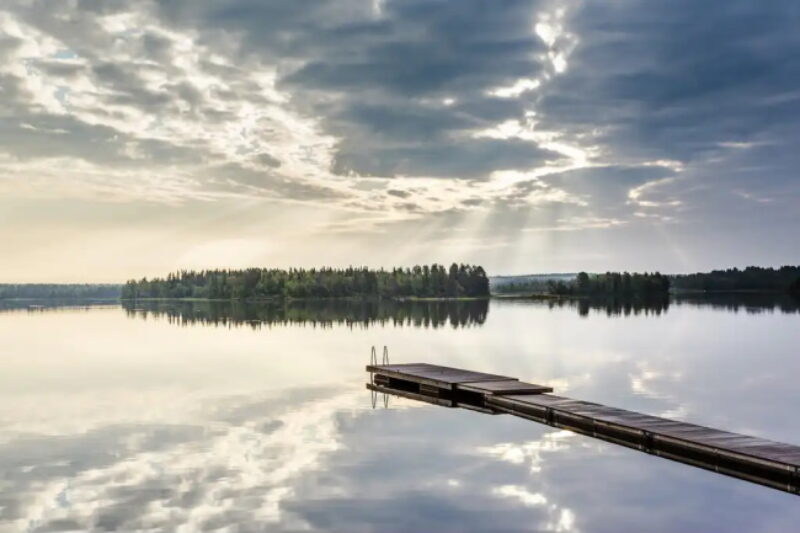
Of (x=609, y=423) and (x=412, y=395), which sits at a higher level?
→ (x=609, y=423)

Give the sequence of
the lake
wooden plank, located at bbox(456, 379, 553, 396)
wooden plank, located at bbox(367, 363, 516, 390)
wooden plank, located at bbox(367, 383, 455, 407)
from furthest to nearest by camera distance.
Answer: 1. wooden plank, located at bbox(367, 363, 516, 390)
2. wooden plank, located at bbox(367, 383, 455, 407)
3. wooden plank, located at bbox(456, 379, 553, 396)
4. the lake

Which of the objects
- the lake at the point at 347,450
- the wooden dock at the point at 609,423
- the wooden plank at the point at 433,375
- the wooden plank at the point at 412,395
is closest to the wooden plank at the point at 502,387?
the wooden dock at the point at 609,423

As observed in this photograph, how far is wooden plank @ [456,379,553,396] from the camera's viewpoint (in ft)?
121

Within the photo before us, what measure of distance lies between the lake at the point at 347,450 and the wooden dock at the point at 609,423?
0.59 meters

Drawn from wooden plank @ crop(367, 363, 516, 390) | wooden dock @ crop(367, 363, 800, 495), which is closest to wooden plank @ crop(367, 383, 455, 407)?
wooden dock @ crop(367, 363, 800, 495)

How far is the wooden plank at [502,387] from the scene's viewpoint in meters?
36.9

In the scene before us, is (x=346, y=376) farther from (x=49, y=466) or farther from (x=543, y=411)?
(x=49, y=466)

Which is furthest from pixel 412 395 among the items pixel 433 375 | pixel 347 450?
pixel 347 450

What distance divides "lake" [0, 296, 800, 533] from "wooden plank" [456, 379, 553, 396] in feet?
7.64

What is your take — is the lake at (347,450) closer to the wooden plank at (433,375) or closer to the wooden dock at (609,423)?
the wooden dock at (609,423)

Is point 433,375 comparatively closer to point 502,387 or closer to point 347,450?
point 502,387

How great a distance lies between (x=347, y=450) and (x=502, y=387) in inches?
482

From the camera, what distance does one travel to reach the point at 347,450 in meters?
27.4

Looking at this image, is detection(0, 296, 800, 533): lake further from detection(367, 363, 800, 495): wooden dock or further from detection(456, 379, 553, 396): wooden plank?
detection(456, 379, 553, 396): wooden plank
